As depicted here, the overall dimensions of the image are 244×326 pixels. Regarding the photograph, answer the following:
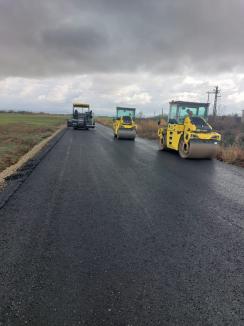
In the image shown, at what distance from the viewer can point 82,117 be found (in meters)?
33.9

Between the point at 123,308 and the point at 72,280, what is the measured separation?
69 centimetres

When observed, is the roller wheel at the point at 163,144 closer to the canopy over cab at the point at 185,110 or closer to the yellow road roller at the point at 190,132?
the yellow road roller at the point at 190,132

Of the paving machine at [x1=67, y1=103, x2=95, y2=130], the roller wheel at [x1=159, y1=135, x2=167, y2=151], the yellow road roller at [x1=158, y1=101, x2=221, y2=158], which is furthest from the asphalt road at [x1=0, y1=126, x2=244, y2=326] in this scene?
the paving machine at [x1=67, y1=103, x2=95, y2=130]

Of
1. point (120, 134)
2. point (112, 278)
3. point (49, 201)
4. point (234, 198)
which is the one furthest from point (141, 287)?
point (120, 134)

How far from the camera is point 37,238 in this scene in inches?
155

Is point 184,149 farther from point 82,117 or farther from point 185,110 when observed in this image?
point 82,117

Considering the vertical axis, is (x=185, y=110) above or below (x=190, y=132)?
above

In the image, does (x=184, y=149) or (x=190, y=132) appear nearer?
(x=190, y=132)

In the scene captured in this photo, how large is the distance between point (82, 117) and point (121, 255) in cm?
3155

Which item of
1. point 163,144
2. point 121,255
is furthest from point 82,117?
point 121,255

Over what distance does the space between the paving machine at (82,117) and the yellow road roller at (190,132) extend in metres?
20.4

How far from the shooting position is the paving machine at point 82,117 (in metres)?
33.5

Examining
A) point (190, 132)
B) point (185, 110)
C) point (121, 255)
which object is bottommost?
point (121, 255)

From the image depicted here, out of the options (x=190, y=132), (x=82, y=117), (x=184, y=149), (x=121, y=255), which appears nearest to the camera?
(x=121, y=255)
